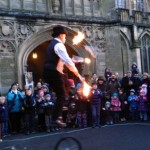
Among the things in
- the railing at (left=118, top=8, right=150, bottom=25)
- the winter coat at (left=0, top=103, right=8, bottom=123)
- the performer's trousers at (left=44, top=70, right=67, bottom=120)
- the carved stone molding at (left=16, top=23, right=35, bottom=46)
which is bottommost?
the winter coat at (left=0, top=103, right=8, bottom=123)

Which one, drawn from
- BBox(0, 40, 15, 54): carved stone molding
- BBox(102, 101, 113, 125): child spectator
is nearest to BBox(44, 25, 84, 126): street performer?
BBox(102, 101, 113, 125): child spectator

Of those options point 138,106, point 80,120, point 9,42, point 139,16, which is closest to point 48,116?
point 80,120

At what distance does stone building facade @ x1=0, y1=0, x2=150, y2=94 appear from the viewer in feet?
50.2

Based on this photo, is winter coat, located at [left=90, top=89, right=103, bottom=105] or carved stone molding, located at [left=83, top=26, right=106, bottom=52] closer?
winter coat, located at [left=90, top=89, right=103, bottom=105]

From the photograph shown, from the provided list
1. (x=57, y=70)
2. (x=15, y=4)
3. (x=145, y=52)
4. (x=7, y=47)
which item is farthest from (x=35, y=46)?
(x=57, y=70)

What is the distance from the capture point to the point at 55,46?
18.8 feet

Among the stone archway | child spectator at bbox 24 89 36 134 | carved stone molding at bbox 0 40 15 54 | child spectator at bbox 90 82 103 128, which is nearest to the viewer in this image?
child spectator at bbox 24 89 36 134

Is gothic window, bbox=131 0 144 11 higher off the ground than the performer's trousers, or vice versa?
gothic window, bbox=131 0 144 11

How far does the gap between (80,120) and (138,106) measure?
244cm

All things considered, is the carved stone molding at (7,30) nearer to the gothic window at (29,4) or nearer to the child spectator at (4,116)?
A: the gothic window at (29,4)

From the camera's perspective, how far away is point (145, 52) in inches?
815

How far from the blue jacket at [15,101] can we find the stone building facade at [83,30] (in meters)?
2.93

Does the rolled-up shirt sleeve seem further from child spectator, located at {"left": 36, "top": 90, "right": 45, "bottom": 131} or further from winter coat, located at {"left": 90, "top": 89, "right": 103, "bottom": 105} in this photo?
winter coat, located at {"left": 90, "top": 89, "right": 103, "bottom": 105}

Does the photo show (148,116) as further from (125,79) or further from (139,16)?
(139,16)
